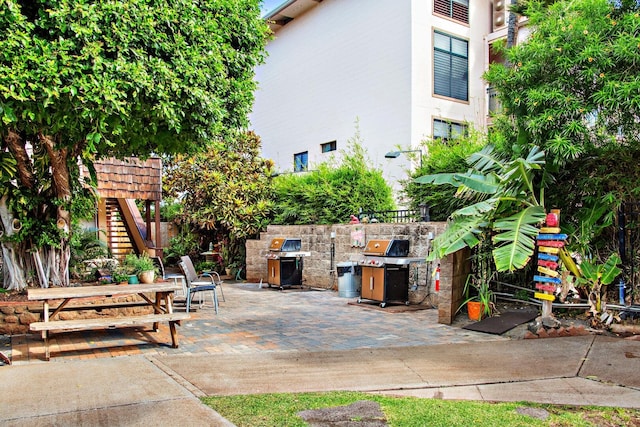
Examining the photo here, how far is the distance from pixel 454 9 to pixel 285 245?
963 centimetres

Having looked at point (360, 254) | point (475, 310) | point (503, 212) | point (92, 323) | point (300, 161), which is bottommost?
point (475, 310)

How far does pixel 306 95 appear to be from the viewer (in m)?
19.4

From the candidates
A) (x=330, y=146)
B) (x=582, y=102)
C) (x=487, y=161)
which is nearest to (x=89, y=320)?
(x=487, y=161)

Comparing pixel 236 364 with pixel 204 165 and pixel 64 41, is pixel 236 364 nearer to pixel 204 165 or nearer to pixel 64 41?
pixel 64 41

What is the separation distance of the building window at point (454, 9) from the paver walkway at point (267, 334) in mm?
10473

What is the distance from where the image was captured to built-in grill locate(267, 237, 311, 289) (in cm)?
1280

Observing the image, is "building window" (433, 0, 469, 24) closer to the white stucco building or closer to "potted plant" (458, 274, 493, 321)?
the white stucco building

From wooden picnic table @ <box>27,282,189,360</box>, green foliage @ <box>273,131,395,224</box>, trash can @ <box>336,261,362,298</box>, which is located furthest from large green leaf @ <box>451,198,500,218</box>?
green foliage @ <box>273,131,395,224</box>

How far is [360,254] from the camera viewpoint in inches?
467

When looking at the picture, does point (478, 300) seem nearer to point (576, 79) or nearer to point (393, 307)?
point (393, 307)

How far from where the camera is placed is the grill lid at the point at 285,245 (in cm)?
1288

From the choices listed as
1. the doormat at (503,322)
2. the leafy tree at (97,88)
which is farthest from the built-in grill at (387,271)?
the leafy tree at (97,88)

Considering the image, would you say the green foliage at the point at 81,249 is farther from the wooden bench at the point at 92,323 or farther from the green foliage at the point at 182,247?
the green foliage at the point at 182,247

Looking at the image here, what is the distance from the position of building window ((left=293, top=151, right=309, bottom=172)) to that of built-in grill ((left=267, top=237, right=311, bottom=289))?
637 cm
